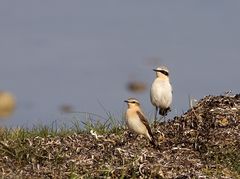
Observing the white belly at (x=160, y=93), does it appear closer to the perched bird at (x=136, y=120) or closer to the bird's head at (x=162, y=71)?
the bird's head at (x=162, y=71)

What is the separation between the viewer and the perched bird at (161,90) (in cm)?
1355

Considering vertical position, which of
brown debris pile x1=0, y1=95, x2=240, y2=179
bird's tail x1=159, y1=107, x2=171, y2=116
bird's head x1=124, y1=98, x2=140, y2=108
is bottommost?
brown debris pile x1=0, y1=95, x2=240, y2=179

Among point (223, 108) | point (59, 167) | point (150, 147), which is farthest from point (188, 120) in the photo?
point (59, 167)

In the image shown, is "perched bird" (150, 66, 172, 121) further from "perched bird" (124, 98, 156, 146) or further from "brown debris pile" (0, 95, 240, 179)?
"perched bird" (124, 98, 156, 146)

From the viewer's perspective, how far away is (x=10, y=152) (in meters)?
9.93

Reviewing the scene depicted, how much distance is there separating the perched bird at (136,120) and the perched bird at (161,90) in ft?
7.17

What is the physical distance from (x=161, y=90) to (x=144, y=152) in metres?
3.52

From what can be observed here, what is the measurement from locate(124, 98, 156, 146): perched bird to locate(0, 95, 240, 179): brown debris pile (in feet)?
0.55

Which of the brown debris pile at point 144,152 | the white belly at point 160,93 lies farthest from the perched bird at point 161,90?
the brown debris pile at point 144,152

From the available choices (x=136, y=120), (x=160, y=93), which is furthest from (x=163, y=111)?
(x=136, y=120)

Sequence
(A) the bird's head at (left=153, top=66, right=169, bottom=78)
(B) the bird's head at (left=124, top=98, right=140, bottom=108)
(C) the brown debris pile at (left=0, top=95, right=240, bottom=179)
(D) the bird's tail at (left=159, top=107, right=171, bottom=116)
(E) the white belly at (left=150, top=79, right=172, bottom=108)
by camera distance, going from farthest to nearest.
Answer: (D) the bird's tail at (left=159, top=107, right=171, bottom=116) → (A) the bird's head at (left=153, top=66, right=169, bottom=78) → (E) the white belly at (left=150, top=79, right=172, bottom=108) → (B) the bird's head at (left=124, top=98, right=140, bottom=108) → (C) the brown debris pile at (left=0, top=95, right=240, bottom=179)

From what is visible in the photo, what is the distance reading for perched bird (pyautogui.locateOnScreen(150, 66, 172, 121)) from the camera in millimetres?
13547

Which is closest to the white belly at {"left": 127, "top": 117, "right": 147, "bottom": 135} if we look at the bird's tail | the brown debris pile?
the brown debris pile

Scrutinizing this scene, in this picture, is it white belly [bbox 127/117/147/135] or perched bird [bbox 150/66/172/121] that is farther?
perched bird [bbox 150/66/172/121]
